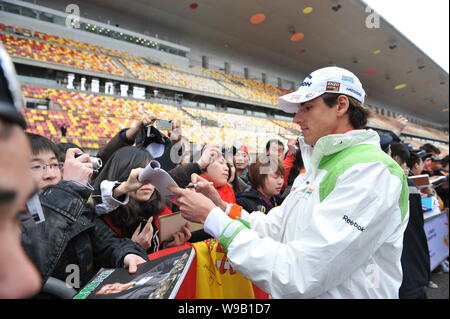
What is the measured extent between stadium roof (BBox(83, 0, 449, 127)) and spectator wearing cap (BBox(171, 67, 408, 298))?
12187mm

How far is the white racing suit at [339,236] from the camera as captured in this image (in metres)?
0.94

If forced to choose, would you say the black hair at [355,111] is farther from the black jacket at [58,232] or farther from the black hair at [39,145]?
the black hair at [39,145]

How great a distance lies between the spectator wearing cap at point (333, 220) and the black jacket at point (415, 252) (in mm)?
1133

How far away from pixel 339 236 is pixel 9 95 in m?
0.95

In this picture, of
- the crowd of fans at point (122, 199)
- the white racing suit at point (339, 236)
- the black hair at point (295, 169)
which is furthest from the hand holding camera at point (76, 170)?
the black hair at point (295, 169)

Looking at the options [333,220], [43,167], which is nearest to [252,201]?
[333,220]

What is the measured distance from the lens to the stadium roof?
12461 millimetres

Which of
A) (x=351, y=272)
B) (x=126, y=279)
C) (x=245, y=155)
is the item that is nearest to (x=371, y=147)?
(x=351, y=272)

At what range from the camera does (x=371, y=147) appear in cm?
113

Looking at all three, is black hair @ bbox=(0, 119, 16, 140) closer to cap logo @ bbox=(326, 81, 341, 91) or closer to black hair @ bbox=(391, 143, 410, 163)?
cap logo @ bbox=(326, 81, 341, 91)

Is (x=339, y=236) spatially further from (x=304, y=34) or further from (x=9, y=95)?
(x=304, y=34)

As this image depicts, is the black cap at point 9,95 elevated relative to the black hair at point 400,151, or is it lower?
lower

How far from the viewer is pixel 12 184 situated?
1.05 ft

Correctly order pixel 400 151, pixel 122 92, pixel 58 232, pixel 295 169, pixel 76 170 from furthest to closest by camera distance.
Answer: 1. pixel 122 92
2. pixel 295 169
3. pixel 400 151
4. pixel 76 170
5. pixel 58 232
